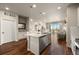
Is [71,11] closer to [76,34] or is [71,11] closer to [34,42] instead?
[76,34]

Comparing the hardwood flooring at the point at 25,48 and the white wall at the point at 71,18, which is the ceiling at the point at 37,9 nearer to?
the white wall at the point at 71,18

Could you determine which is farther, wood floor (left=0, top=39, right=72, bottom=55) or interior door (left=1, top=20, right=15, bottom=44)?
interior door (left=1, top=20, right=15, bottom=44)

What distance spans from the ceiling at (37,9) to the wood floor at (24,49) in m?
0.62

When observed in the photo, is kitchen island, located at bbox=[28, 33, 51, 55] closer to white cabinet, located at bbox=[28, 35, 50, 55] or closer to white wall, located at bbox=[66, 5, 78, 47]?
white cabinet, located at bbox=[28, 35, 50, 55]

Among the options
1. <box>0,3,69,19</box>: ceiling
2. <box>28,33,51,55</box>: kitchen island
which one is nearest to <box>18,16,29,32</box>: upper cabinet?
<box>0,3,69,19</box>: ceiling

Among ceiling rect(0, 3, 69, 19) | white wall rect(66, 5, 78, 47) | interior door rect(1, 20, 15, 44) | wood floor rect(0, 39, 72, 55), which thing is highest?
ceiling rect(0, 3, 69, 19)

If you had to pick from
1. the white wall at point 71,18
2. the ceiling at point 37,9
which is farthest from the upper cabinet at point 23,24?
the white wall at point 71,18

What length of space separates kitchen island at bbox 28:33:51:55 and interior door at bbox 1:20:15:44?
0.42 m

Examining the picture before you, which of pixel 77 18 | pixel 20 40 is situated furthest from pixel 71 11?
pixel 20 40

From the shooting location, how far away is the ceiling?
1663 millimetres

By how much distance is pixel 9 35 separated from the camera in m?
2.00

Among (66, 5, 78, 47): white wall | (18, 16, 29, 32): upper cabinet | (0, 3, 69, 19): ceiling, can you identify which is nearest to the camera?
(0, 3, 69, 19): ceiling

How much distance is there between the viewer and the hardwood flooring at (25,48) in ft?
5.77

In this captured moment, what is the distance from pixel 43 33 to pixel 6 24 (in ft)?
2.82
